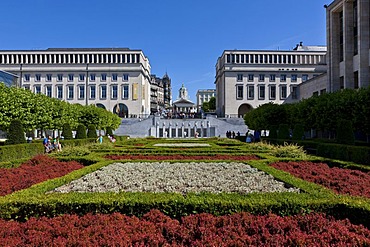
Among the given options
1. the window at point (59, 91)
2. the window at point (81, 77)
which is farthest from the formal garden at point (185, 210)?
the window at point (59, 91)

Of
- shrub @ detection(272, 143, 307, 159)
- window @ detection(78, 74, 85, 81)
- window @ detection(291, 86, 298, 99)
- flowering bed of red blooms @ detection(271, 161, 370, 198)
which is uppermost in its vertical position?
window @ detection(78, 74, 85, 81)

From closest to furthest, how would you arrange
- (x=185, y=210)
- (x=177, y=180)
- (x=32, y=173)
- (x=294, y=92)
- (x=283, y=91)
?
1. (x=185, y=210)
2. (x=177, y=180)
3. (x=32, y=173)
4. (x=294, y=92)
5. (x=283, y=91)

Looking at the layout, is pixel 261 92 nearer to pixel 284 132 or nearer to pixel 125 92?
pixel 125 92

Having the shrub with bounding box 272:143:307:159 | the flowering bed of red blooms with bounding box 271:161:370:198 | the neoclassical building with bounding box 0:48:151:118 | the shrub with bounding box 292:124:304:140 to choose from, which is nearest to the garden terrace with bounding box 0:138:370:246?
the flowering bed of red blooms with bounding box 271:161:370:198

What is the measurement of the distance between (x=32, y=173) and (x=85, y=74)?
3076 inches

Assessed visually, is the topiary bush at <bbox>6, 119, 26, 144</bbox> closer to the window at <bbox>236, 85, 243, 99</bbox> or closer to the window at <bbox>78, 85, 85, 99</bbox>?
the window at <bbox>78, 85, 85, 99</bbox>

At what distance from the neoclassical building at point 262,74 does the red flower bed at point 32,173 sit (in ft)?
239

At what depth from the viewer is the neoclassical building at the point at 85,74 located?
83188 millimetres

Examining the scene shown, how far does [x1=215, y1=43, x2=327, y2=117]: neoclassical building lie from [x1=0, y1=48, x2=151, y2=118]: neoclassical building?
84.0 ft

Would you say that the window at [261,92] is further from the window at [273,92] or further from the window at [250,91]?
the window at [273,92]

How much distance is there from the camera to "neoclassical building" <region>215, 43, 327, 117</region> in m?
83.2

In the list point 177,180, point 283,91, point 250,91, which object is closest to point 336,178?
point 177,180

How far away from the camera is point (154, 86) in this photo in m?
126

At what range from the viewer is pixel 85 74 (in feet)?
275
